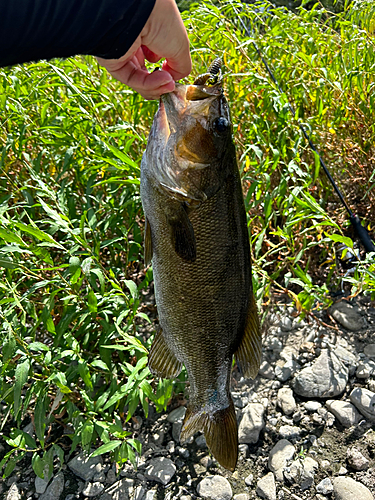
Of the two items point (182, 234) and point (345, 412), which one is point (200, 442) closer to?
point (345, 412)

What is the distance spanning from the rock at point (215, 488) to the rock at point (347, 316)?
1.36 metres

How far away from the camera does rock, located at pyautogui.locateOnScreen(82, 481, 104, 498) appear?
2268 mm

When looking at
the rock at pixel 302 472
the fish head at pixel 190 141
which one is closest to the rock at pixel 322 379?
the rock at pixel 302 472

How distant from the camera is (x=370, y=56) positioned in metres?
3.16

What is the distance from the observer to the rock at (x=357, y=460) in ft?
7.39

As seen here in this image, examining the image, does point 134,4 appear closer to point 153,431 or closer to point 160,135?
point 160,135

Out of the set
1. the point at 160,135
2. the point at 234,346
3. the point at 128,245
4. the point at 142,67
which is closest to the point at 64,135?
the point at 128,245

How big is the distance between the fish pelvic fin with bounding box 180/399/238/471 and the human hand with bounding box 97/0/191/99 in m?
1.27

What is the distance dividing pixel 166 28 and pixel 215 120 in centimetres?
34

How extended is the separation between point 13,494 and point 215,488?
109 centimetres

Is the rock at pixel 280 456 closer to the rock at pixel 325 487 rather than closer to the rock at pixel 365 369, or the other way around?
the rock at pixel 325 487

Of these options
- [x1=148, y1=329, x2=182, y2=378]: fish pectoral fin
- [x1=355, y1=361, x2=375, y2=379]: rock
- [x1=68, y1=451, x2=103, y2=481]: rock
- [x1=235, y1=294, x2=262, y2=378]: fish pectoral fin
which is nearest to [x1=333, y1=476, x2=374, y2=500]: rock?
[x1=355, y1=361, x2=375, y2=379]: rock

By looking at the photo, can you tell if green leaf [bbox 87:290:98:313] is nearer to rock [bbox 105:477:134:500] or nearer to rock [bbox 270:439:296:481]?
rock [bbox 105:477:134:500]

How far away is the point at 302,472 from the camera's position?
2268 mm
